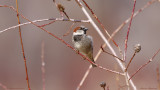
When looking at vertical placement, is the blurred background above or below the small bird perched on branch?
above

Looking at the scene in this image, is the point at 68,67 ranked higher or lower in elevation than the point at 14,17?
lower

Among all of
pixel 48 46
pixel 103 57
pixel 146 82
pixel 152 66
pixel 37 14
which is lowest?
pixel 146 82

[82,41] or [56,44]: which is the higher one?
[56,44]

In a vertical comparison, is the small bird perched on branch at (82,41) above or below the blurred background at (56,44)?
below

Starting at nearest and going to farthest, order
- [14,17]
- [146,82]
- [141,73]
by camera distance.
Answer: [146,82] < [141,73] < [14,17]

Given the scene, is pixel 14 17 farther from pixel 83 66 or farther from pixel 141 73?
pixel 141 73

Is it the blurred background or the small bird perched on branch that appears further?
the blurred background

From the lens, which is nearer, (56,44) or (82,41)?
(82,41)

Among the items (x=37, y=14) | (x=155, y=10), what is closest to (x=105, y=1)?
(x=155, y=10)

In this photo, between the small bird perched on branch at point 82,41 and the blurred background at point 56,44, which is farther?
the blurred background at point 56,44

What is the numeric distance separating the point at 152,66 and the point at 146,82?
0.93 metres

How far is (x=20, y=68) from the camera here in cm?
844

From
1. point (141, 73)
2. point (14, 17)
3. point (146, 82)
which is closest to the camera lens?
point (146, 82)

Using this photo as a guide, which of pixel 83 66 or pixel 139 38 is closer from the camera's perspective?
pixel 83 66
